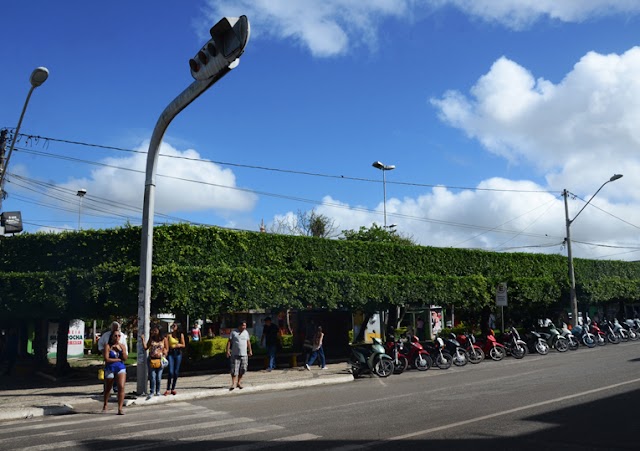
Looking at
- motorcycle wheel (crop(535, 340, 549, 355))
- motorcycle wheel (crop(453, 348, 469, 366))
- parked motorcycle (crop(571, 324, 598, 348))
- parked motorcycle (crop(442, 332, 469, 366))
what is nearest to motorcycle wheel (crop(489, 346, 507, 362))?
parked motorcycle (crop(442, 332, 469, 366))

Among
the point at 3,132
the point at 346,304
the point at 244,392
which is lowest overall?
the point at 244,392

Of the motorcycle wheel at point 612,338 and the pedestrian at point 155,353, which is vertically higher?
the pedestrian at point 155,353

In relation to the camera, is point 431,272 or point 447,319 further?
point 447,319

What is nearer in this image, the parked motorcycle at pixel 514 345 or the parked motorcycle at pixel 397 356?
the parked motorcycle at pixel 397 356

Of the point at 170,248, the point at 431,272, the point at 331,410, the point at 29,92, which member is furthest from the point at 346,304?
the point at 29,92

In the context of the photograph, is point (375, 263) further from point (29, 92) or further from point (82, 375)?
point (29, 92)

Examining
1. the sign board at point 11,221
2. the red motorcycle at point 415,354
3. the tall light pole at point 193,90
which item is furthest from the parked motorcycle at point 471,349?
the sign board at point 11,221

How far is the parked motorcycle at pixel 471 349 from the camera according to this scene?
1967cm

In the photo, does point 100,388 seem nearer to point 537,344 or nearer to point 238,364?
point 238,364

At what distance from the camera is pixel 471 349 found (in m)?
19.8

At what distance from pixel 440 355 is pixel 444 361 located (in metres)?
0.23

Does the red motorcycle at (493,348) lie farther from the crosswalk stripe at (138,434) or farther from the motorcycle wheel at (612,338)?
the crosswalk stripe at (138,434)

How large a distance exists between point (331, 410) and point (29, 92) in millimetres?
10423

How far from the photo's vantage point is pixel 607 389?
450 inches
